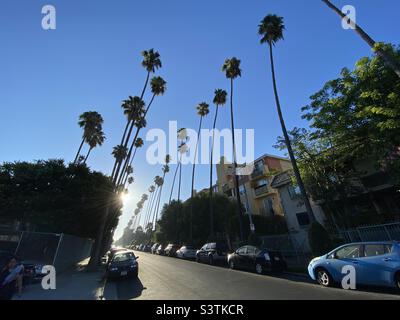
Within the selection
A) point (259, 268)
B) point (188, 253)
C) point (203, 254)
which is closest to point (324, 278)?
point (259, 268)

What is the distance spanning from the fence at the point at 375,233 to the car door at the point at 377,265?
16.7ft

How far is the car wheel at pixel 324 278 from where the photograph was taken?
8941mm

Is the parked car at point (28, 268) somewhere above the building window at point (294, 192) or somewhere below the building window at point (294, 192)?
below

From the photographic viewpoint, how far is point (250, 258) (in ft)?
47.2

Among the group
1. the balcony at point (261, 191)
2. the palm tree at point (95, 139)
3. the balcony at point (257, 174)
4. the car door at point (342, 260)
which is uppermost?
the palm tree at point (95, 139)

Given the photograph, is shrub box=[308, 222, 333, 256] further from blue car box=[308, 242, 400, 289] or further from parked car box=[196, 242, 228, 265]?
parked car box=[196, 242, 228, 265]

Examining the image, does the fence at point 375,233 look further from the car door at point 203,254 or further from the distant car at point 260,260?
the car door at point 203,254

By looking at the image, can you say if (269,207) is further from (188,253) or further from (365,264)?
(365,264)

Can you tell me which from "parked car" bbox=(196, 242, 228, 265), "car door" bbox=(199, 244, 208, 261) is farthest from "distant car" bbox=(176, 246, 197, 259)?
"parked car" bbox=(196, 242, 228, 265)

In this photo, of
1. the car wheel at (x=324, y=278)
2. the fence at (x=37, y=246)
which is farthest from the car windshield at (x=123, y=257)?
the car wheel at (x=324, y=278)

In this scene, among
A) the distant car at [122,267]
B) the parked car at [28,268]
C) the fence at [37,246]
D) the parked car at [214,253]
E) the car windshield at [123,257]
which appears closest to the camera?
the parked car at [28,268]
